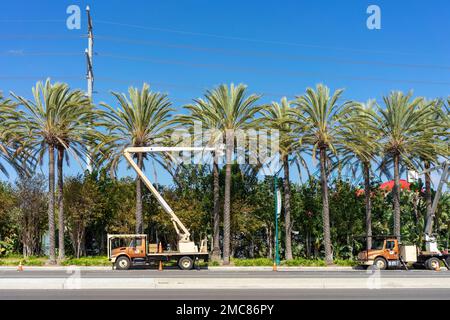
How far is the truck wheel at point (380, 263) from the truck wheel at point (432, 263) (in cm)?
262

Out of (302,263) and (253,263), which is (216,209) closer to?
(253,263)

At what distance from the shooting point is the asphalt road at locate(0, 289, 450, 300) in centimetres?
1220

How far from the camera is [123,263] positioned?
2998 cm

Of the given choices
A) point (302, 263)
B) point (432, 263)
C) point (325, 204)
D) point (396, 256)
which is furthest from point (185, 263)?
point (432, 263)

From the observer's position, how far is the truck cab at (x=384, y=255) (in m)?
31.7

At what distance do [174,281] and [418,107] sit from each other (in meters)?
30.9

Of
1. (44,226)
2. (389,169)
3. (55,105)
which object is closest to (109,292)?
(55,105)

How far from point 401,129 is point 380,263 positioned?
10156mm

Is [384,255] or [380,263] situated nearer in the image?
[380,263]

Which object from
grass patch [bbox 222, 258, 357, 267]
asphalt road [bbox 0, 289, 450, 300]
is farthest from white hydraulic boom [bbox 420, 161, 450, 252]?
asphalt road [bbox 0, 289, 450, 300]

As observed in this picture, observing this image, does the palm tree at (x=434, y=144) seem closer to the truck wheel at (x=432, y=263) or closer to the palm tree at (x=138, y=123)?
the truck wheel at (x=432, y=263)

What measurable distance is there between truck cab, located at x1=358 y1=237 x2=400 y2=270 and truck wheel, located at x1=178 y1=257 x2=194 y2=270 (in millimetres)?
10774

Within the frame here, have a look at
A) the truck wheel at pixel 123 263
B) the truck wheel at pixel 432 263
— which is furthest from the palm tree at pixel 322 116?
the truck wheel at pixel 123 263
